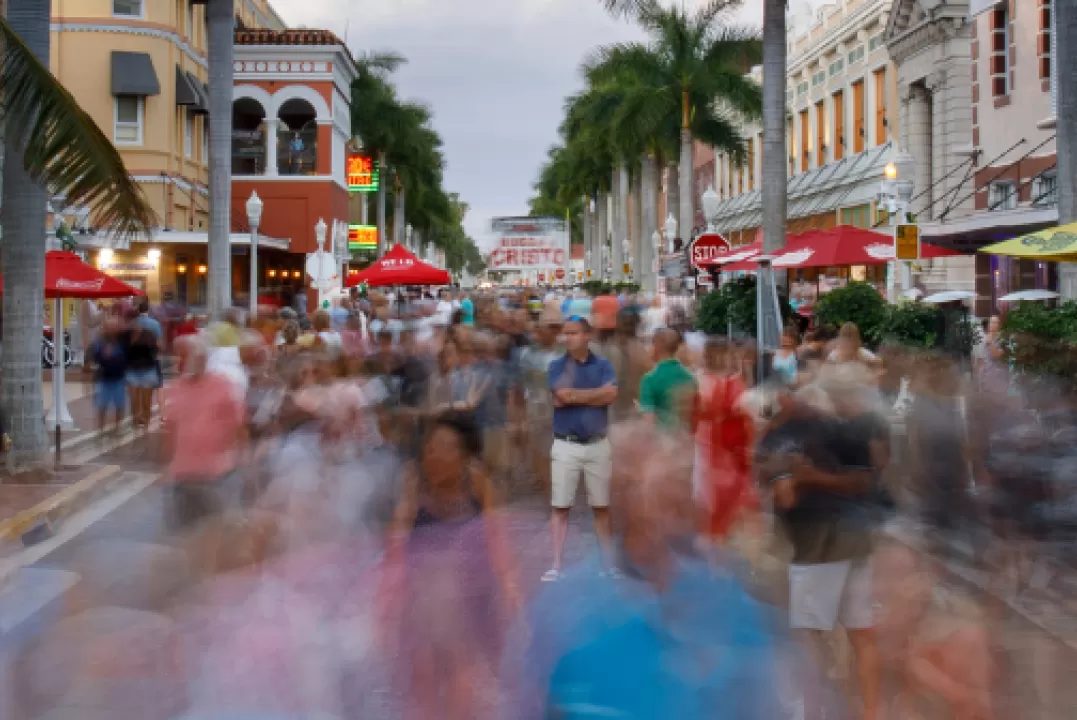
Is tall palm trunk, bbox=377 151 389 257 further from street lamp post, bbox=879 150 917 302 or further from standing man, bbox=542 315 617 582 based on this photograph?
standing man, bbox=542 315 617 582

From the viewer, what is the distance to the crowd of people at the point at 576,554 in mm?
5312

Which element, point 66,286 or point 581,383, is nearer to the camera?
point 581,383

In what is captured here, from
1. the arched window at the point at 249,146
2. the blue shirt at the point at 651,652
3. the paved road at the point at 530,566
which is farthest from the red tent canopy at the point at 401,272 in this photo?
the blue shirt at the point at 651,652

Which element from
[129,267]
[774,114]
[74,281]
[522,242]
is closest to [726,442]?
[74,281]

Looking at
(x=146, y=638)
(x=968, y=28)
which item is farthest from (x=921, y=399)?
(x=968, y=28)

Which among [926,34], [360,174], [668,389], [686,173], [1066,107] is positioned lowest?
[668,389]

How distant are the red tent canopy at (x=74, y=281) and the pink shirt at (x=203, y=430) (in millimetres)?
8249

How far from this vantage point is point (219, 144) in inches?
979

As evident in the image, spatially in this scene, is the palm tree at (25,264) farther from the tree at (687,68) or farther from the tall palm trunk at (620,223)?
the tall palm trunk at (620,223)

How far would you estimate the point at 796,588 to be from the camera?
5793 millimetres

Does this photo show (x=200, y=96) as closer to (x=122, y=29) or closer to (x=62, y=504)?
(x=122, y=29)

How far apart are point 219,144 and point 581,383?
18.1 metres

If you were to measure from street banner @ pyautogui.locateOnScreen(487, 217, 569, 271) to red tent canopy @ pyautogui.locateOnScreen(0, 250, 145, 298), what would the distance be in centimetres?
2809

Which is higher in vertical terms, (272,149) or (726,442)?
(272,149)
